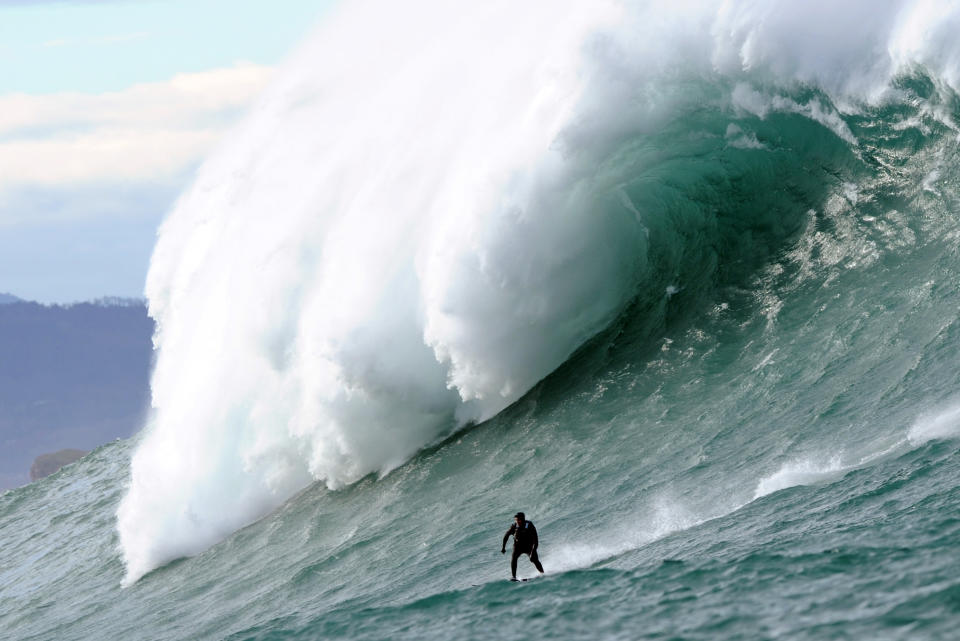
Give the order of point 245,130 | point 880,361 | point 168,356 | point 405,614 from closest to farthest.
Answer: point 405,614
point 880,361
point 168,356
point 245,130

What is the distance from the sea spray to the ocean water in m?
0.05

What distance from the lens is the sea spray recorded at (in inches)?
672

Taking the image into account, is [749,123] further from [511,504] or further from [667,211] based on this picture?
[511,504]

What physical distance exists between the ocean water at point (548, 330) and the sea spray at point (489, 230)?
51 mm

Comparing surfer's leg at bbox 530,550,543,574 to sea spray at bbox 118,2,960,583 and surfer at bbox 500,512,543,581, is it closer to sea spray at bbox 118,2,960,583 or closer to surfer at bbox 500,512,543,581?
surfer at bbox 500,512,543,581

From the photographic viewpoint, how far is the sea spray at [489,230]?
17.1 metres

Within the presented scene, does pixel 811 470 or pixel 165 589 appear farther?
pixel 165 589

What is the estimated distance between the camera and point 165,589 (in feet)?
54.3

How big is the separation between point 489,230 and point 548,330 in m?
1.84

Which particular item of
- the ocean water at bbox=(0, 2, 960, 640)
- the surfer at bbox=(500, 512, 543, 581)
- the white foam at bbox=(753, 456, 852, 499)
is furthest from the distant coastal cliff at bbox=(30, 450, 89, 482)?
the white foam at bbox=(753, 456, 852, 499)

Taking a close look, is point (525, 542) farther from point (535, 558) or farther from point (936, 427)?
point (936, 427)

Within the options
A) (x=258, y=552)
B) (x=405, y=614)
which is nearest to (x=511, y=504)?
(x=405, y=614)

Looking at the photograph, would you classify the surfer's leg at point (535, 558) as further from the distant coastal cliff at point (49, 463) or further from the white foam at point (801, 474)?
the distant coastal cliff at point (49, 463)

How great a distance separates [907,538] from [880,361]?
4.61 m
